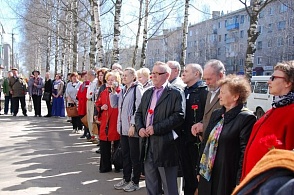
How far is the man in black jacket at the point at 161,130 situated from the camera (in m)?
4.22

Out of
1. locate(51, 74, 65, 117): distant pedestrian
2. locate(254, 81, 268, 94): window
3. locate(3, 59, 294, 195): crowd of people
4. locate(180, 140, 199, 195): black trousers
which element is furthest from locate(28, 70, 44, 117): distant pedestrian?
locate(180, 140, 199, 195): black trousers

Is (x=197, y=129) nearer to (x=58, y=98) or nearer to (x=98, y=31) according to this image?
(x=98, y=31)

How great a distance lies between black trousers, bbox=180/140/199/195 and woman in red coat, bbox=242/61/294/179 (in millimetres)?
1712

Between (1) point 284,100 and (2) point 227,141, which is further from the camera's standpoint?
(2) point 227,141

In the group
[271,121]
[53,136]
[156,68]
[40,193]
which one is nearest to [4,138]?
[53,136]

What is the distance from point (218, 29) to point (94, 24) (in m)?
59.4

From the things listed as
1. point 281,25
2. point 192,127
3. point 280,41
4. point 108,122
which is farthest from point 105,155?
point 281,25

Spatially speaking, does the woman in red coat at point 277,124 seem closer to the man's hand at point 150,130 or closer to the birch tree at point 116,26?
the man's hand at point 150,130

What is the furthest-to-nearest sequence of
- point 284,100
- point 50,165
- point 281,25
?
point 281,25, point 50,165, point 284,100

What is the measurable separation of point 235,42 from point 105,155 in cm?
5794

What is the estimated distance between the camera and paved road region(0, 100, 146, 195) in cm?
545

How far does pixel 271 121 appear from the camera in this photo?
269 cm

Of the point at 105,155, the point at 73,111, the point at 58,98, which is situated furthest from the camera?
the point at 58,98

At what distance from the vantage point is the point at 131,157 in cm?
534
